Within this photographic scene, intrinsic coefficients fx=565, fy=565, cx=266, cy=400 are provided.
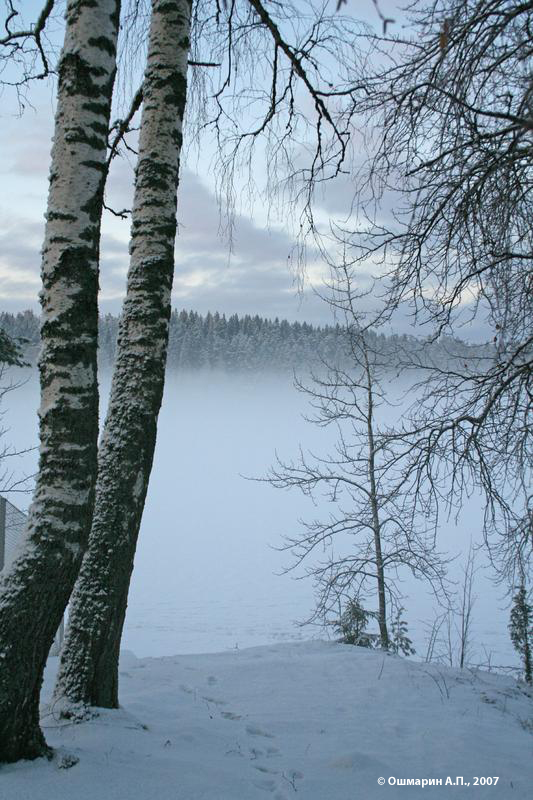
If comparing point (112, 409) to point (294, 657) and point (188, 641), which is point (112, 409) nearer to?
point (294, 657)

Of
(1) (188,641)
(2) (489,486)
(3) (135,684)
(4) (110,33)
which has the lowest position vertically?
(1) (188,641)

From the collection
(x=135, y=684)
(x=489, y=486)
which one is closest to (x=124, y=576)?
(x=135, y=684)

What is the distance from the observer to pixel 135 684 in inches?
203

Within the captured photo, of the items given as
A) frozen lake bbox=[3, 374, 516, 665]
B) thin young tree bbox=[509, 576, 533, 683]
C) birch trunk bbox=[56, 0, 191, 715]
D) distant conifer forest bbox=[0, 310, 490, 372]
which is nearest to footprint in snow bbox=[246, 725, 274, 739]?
birch trunk bbox=[56, 0, 191, 715]

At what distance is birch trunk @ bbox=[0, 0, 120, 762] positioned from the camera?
267 centimetres

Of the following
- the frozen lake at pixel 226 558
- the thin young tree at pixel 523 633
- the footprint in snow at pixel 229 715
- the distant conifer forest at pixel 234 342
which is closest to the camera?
the footprint in snow at pixel 229 715

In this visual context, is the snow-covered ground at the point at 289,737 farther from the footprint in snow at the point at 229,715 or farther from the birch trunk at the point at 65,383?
the birch trunk at the point at 65,383

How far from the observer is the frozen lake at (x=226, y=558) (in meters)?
15.6

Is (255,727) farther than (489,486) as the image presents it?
No

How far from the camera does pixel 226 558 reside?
24.4 meters

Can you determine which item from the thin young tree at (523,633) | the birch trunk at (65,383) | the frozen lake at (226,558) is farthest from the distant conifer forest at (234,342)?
the birch trunk at (65,383)

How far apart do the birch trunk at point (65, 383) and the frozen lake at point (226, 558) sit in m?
4.28

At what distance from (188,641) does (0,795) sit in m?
13.3

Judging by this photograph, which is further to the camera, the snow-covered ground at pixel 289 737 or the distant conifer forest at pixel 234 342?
the distant conifer forest at pixel 234 342
